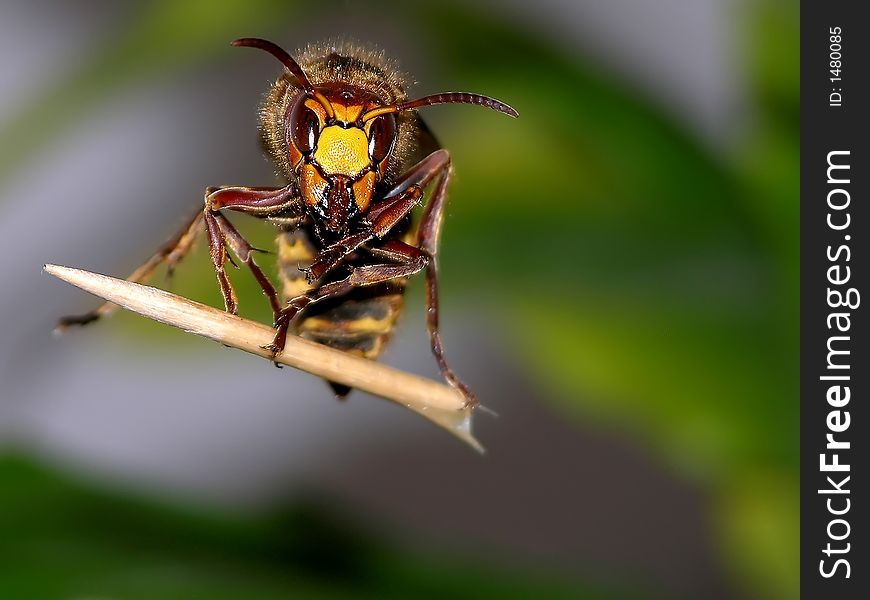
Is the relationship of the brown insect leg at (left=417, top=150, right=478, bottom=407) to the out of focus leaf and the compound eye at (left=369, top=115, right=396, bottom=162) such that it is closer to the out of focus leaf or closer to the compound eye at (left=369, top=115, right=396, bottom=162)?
the compound eye at (left=369, top=115, right=396, bottom=162)

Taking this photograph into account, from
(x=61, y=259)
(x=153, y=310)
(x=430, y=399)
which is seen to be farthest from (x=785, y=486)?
(x=61, y=259)

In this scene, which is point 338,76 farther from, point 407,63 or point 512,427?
point 512,427

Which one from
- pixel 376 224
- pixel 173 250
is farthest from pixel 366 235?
pixel 173 250

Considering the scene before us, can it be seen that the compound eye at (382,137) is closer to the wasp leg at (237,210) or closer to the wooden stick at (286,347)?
the wasp leg at (237,210)

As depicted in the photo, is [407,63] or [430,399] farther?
[407,63]

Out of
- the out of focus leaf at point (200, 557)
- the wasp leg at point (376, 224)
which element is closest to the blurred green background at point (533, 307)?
the out of focus leaf at point (200, 557)
